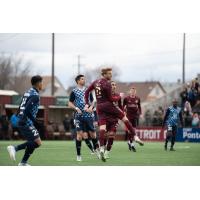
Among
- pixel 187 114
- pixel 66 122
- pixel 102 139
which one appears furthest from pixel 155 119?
pixel 102 139

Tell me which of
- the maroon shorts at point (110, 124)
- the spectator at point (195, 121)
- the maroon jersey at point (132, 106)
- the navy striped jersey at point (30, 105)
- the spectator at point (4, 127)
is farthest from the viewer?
the spectator at point (195, 121)

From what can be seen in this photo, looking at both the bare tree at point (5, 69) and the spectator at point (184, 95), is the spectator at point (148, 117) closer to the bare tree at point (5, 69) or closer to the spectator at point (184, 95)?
the spectator at point (184, 95)

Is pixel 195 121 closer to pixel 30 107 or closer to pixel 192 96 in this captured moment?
pixel 192 96

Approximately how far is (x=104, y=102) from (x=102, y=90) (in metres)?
0.27

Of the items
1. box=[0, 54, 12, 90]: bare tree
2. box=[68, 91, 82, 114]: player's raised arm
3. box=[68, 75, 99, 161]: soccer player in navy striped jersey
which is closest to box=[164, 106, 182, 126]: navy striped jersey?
box=[0, 54, 12, 90]: bare tree

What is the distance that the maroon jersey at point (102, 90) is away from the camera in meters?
14.2

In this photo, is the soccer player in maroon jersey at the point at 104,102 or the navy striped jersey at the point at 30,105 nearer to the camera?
the navy striped jersey at the point at 30,105

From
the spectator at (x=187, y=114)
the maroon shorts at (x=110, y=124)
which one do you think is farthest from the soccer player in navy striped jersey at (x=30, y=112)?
the spectator at (x=187, y=114)

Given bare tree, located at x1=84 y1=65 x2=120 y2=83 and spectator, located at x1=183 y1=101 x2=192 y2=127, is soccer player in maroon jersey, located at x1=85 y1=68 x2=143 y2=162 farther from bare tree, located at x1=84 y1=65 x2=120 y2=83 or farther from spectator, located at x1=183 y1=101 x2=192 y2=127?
spectator, located at x1=183 y1=101 x2=192 y2=127

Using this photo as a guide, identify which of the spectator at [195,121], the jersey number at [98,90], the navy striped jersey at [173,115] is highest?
the jersey number at [98,90]

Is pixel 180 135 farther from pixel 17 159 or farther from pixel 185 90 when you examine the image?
pixel 17 159

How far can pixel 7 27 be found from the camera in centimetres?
1389

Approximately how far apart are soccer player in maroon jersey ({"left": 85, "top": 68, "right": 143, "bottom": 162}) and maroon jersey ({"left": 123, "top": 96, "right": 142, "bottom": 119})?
16.2ft

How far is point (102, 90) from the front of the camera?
14.3m
